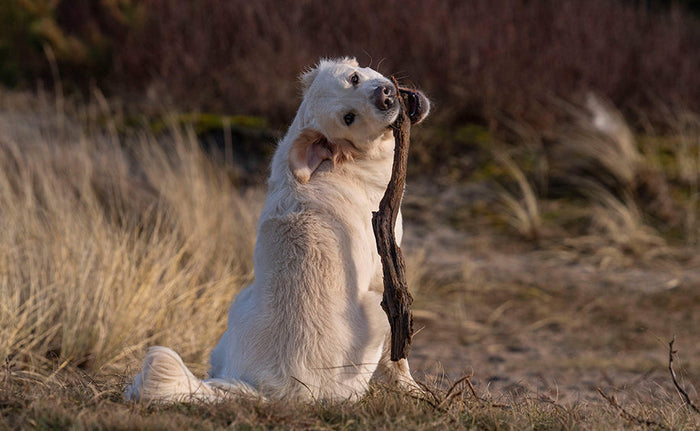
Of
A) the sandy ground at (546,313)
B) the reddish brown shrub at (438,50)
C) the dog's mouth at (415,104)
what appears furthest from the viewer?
the reddish brown shrub at (438,50)

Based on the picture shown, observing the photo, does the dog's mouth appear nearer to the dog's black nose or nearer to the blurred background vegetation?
the dog's black nose

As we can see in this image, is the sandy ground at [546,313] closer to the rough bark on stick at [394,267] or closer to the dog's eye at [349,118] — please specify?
the rough bark on stick at [394,267]

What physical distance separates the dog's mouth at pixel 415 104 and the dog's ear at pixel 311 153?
0.76 ft

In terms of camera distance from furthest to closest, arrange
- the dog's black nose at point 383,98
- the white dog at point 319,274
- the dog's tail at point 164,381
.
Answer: the dog's black nose at point 383,98, the white dog at point 319,274, the dog's tail at point 164,381

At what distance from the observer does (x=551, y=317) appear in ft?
16.9

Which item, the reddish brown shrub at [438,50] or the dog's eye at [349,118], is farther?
the reddish brown shrub at [438,50]

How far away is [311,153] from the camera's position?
2.69 m

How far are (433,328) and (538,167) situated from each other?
2.40 metres

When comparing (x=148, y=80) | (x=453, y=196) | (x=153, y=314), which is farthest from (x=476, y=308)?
(x=148, y=80)

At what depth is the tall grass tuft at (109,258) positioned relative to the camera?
359 cm

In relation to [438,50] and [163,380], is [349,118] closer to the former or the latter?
[163,380]

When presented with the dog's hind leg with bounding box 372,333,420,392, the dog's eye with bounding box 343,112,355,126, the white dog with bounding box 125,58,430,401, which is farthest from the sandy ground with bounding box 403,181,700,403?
the dog's eye with bounding box 343,112,355,126

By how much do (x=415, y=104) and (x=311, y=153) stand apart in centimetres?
38

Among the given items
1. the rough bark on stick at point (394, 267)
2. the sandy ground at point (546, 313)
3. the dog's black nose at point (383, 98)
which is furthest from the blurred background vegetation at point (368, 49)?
the rough bark on stick at point (394, 267)
